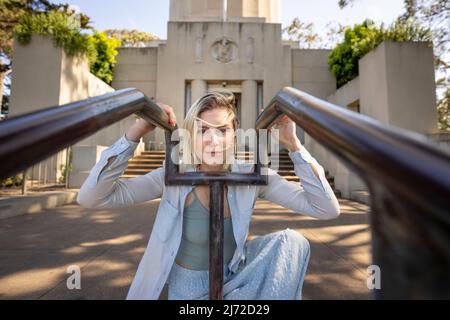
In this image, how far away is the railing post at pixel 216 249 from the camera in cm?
112

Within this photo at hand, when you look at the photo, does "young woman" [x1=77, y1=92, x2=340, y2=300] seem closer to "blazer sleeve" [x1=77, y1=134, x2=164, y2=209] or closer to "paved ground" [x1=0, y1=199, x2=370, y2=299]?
"blazer sleeve" [x1=77, y1=134, x2=164, y2=209]

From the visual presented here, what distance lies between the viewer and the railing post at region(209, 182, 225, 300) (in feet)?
3.67

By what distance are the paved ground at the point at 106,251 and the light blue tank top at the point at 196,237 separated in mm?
697

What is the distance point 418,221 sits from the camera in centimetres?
32

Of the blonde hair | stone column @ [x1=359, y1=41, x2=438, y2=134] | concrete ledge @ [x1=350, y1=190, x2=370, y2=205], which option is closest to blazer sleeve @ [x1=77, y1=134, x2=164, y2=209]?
the blonde hair

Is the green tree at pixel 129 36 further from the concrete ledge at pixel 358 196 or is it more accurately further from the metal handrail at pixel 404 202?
the metal handrail at pixel 404 202

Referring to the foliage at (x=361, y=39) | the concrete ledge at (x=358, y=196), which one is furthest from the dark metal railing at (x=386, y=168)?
the foliage at (x=361, y=39)

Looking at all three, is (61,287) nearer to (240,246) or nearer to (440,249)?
(240,246)

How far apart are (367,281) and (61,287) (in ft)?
7.19

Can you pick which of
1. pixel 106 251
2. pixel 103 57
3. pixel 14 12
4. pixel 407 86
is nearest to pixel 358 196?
pixel 407 86

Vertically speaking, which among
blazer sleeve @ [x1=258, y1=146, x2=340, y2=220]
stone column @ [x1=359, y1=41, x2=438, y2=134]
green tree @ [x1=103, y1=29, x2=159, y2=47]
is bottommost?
blazer sleeve @ [x1=258, y1=146, x2=340, y2=220]

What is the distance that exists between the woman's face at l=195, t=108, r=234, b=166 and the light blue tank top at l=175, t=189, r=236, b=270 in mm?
220

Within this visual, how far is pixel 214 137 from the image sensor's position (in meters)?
1.31

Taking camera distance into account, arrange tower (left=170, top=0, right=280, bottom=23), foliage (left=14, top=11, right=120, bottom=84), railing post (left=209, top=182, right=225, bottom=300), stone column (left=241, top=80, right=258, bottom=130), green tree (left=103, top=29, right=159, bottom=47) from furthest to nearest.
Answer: green tree (left=103, top=29, right=159, bottom=47), tower (left=170, top=0, right=280, bottom=23), stone column (left=241, top=80, right=258, bottom=130), foliage (left=14, top=11, right=120, bottom=84), railing post (left=209, top=182, right=225, bottom=300)
